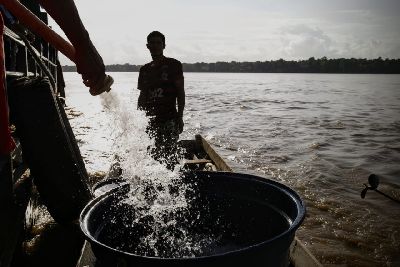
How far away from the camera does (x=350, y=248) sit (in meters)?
5.82

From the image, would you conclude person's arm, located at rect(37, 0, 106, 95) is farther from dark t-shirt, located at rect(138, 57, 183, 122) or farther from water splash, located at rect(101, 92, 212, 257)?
dark t-shirt, located at rect(138, 57, 183, 122)

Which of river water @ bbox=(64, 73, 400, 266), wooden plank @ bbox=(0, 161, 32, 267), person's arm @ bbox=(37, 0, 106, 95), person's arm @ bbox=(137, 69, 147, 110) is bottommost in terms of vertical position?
river water @ bbox=(64, 73, 400, 266)

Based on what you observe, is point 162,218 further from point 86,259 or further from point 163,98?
point 163,98

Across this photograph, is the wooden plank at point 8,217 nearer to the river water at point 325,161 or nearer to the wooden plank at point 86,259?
the wooden plank at point 86,259

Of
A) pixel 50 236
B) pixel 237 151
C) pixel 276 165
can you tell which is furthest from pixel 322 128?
pixel 50 236

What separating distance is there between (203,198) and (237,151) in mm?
10525

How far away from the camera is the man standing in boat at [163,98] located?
17.3 ft

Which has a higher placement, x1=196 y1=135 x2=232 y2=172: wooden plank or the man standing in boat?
the man standing in boat

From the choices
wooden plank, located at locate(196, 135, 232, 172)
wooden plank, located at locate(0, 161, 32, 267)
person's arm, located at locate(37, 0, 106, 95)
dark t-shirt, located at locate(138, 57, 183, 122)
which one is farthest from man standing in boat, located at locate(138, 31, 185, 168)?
person's arm, located at locate(37, 0, 106, 95)

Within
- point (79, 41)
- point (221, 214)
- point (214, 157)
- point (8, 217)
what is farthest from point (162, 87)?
point (79, 41)

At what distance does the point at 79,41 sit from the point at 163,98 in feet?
12.6

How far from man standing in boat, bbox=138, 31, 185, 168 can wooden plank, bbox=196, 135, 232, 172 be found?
1.17 metres

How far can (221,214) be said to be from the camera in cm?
258

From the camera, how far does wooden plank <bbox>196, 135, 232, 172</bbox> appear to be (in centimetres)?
626
